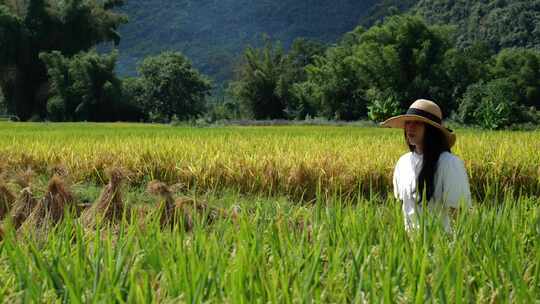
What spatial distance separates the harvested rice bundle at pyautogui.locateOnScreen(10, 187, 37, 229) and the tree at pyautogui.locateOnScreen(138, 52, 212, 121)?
41.5 meters

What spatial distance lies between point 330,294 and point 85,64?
3553 cm

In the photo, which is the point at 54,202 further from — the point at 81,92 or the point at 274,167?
the point at 81,92

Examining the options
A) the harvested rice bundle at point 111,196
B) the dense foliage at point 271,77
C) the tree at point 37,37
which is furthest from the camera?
the tree at point 37,37

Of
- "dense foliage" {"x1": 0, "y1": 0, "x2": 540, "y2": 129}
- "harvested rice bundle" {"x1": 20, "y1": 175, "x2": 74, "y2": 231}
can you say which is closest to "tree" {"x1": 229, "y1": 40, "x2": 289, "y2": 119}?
"dense foliage" {"x1": 0, "y1": 0, "x2": 540, "y2": 129}

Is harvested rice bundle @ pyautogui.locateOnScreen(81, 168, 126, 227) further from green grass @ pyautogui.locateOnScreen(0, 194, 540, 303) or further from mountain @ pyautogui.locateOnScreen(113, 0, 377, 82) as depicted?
mountain @ pyautogui.locateOnScreen(113, 0, 377, 82)

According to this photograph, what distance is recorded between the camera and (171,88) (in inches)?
1804

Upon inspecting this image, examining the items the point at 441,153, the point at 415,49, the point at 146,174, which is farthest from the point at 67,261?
the point at 415,49

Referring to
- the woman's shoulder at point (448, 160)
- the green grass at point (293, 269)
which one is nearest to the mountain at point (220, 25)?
the woman's shoulder at point (448, 160)

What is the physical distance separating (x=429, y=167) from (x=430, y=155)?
68 millimetres

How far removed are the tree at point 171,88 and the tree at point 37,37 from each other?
7338 millimetres

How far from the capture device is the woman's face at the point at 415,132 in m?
2.85

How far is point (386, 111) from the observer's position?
31.5m

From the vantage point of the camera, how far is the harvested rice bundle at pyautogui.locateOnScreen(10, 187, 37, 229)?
3.40 meters

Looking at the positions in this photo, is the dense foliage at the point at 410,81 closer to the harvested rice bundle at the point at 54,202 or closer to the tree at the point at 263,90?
the tree at the point at 263,90
